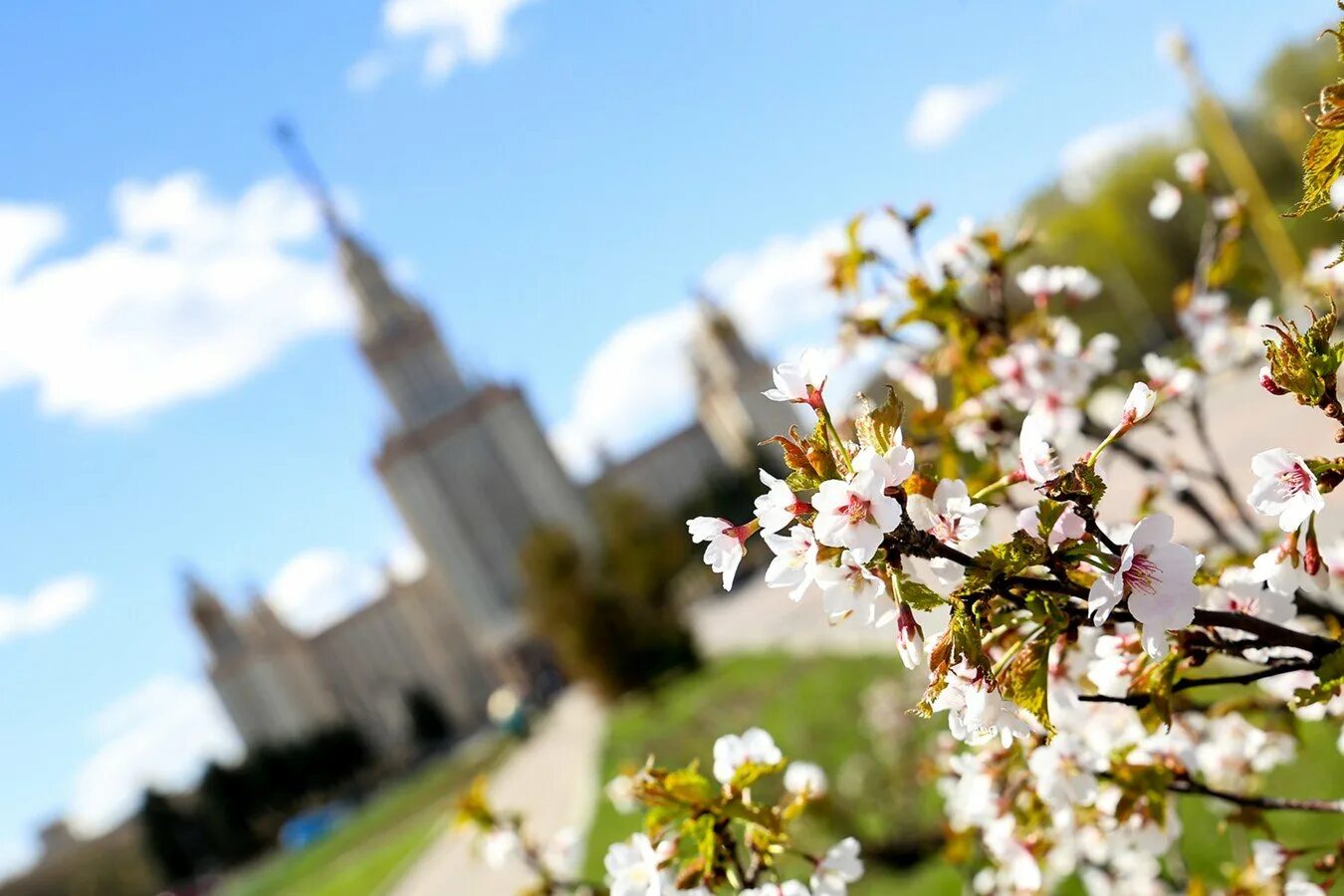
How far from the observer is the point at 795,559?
3.47 ft

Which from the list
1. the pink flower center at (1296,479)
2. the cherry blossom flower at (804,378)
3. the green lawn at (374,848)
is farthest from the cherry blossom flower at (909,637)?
the green lawn at (374,848)

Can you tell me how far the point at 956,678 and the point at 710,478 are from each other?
51113mm

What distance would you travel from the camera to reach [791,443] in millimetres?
1040

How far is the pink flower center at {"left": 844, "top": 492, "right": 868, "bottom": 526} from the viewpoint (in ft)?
3.12

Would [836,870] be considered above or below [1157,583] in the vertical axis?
below

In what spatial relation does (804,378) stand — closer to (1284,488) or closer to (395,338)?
(1284,488)

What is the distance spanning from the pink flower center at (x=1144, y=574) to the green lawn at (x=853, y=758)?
0.64 m

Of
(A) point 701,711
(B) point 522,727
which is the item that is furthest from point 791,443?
(B) point 522,727

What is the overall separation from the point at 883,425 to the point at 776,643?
1519 cm

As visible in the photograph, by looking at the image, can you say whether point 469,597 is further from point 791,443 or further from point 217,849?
point 791,443

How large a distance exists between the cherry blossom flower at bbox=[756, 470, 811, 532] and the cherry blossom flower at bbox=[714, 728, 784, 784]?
0.52 meters

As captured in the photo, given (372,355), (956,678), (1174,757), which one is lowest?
(1174,757)

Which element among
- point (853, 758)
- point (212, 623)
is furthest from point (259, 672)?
point (853, 758)

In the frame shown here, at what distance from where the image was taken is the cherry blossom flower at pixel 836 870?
1.36m
